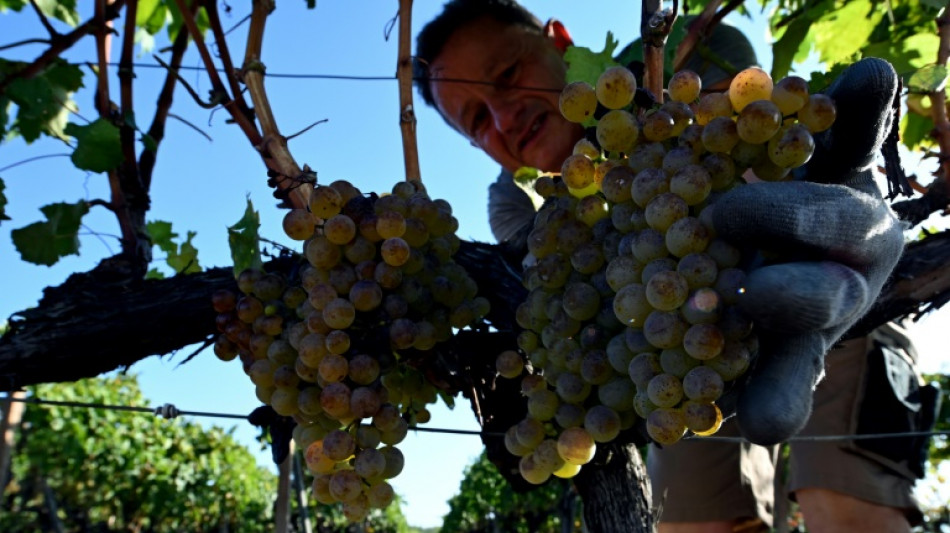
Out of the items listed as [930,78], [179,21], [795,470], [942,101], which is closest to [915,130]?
[942,101]

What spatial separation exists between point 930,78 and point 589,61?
2.60 feet

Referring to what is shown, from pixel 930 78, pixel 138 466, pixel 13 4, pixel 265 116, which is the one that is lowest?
pixel 930 78

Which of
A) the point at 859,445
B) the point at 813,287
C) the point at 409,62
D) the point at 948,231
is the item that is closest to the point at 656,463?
the point at 859,445

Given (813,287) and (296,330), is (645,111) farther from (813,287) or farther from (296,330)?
(296,330)

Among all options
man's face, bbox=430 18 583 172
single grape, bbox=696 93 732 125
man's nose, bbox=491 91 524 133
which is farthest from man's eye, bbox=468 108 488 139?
single grape, bbox=696 93 732 125

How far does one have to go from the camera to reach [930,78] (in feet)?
5.28

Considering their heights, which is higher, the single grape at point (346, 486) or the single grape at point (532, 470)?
the single grape at point (346, 486)

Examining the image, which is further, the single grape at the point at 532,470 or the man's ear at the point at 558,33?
the man's ear at the point at 558,33

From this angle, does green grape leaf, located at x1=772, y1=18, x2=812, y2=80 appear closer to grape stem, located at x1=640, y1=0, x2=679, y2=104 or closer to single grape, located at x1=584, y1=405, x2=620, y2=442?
grape stem, located at x1=640, y1=0, x2=679, y2=104

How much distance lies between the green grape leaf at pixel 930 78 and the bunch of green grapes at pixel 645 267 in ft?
3.01

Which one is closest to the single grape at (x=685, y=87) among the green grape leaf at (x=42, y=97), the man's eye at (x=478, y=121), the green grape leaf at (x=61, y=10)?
the man's eye at (x=478, y=121)

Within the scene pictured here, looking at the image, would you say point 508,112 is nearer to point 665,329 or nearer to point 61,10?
point 665,329

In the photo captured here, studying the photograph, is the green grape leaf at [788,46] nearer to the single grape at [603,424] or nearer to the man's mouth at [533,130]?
the man's mouth at [533,130]

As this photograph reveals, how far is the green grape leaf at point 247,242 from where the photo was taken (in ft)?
4.36
